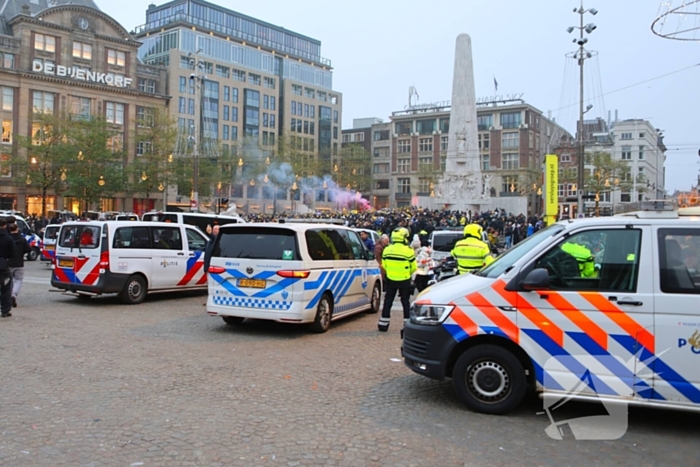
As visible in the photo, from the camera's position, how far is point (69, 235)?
42.8ft

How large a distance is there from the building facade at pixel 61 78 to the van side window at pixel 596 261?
52.6 m

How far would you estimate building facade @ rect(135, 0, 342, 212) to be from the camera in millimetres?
73688

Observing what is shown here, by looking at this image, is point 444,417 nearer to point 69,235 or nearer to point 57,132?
point 69,235

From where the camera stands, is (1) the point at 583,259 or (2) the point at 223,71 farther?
(2) the point at 223,71

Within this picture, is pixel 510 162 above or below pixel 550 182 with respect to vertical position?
above

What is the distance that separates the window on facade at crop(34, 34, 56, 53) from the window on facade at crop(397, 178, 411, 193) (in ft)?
180

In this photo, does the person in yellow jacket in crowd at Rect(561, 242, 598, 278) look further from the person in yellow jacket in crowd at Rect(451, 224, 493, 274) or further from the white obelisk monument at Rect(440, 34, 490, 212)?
the white obelisk monument at Rect(440, 34, 490, 212)

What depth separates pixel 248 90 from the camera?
84938mm

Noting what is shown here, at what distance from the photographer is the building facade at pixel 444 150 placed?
84.8 m

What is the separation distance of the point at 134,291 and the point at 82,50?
56.7 meters

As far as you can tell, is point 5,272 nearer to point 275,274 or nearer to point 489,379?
point 275,274

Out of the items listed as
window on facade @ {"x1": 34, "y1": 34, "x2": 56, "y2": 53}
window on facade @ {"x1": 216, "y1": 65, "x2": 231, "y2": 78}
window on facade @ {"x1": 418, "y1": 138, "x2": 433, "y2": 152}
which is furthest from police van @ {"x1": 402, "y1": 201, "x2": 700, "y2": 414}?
window on facade @ {"x1": 418, "y1": 138, "x2": 433, "y2": 152}

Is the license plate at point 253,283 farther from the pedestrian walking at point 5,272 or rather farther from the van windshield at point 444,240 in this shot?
the van windshield at point 444,240

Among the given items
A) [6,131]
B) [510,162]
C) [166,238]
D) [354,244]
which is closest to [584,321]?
[354,244]
